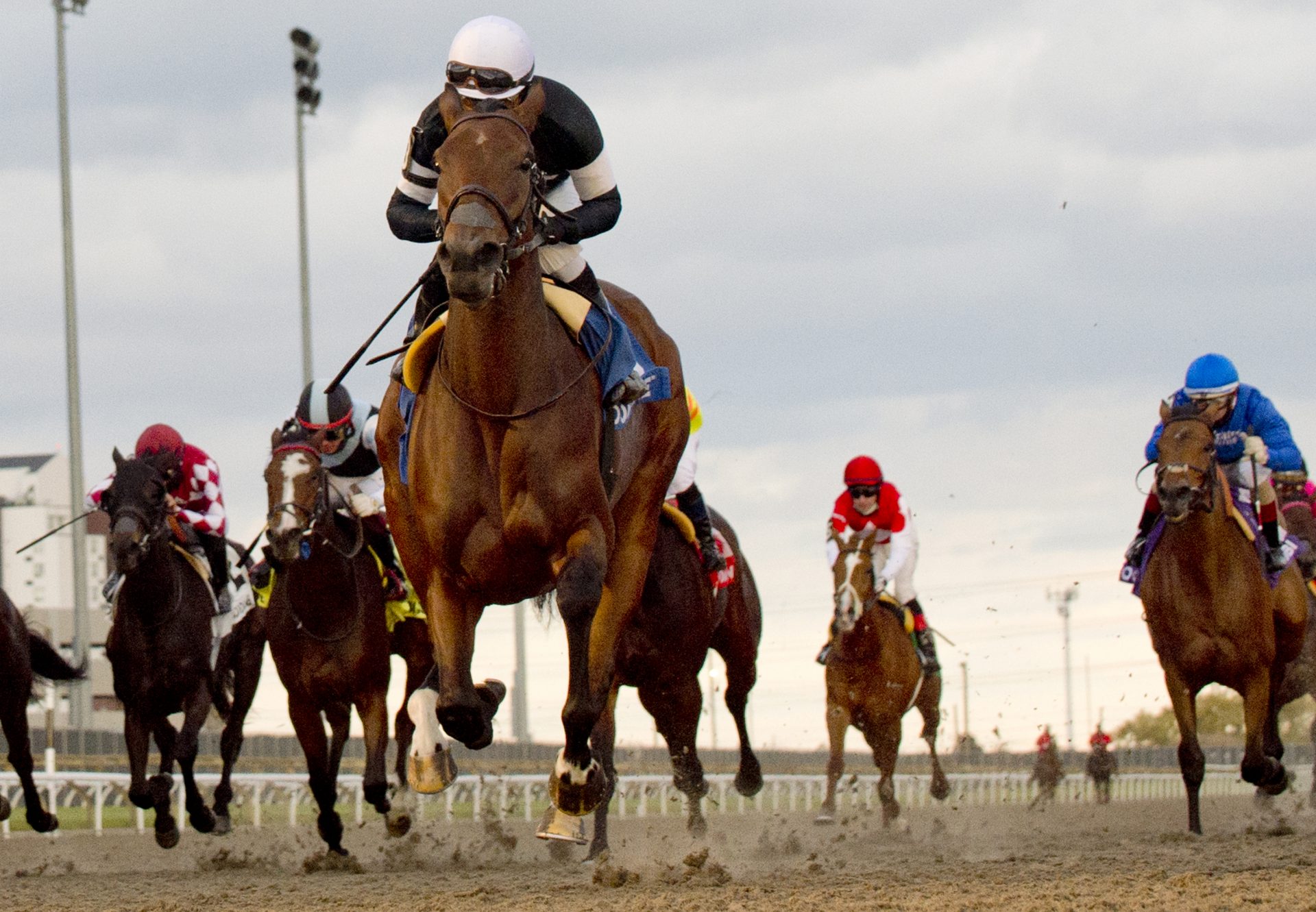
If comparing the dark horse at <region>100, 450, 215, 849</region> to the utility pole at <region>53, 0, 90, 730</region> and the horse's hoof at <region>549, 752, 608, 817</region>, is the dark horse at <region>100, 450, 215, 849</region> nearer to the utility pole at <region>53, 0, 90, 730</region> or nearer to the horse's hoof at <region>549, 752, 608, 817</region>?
the horse's hoof at <region>549, 752, 608, 817</region>

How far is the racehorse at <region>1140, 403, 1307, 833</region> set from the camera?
1140cm

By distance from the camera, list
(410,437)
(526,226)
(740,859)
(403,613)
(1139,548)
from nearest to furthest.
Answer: (526,226)
(410,437)
(740,859)
(403,613)
(1139,548)

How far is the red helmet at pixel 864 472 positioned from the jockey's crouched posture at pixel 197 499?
490 centimetres

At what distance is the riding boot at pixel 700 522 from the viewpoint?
36.4ft

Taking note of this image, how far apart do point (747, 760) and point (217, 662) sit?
3417 mm

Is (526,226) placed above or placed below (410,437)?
above

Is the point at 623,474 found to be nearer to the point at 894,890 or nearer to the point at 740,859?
the point at 894,890

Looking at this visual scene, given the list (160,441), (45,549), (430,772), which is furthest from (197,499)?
(45,549)

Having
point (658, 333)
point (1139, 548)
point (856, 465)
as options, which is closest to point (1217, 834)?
point (1139, 548)

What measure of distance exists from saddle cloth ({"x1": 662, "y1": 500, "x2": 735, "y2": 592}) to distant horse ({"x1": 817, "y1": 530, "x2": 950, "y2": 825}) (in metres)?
2.93

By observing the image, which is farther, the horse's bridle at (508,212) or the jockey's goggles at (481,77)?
the jockey's goggles at (481,77)

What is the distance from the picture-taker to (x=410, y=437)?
7.28m

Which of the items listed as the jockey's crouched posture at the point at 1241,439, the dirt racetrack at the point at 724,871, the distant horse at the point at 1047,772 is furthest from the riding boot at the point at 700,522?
the distant horse at the point at 1047,772

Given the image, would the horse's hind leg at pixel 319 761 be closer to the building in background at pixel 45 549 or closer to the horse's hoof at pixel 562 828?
the horse's hoof at pixel 562 828
